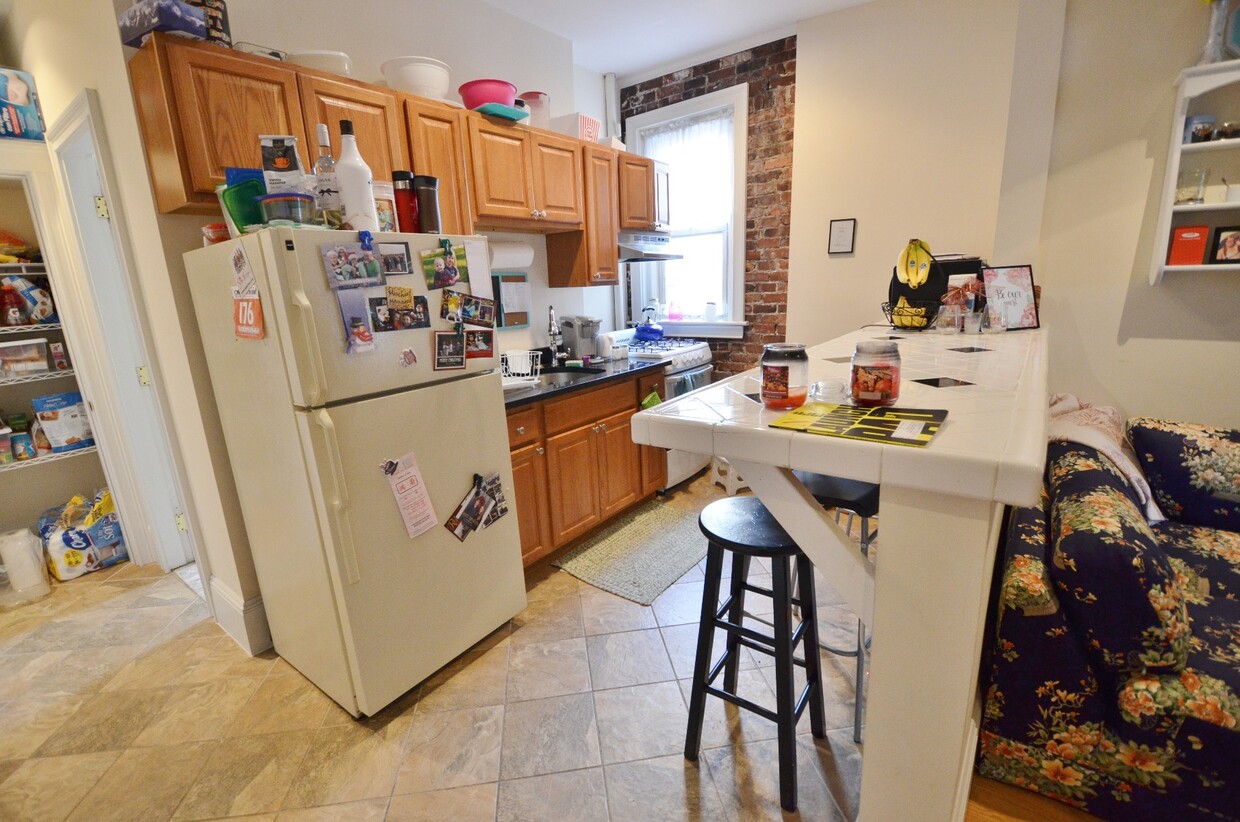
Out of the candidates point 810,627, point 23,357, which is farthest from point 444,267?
point 23,357

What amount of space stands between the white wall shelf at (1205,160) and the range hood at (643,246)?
2539mm

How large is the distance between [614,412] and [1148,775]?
7.46 ft

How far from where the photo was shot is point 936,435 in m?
0.85

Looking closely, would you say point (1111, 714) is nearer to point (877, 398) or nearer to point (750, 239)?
point (877, 398)

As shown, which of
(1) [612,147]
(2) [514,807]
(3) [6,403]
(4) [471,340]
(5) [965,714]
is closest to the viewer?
(5) [965,714]

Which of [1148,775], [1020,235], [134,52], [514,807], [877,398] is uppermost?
[134,52]

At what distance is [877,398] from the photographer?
3.39 feet

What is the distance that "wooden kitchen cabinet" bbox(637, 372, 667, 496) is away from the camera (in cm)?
308

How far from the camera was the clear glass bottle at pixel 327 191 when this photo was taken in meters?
1.55

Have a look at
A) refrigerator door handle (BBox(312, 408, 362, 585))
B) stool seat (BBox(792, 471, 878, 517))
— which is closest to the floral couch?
stool seat (BBox(792, 471, 878, 517))

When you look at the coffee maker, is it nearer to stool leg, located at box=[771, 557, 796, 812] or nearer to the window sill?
the window sill

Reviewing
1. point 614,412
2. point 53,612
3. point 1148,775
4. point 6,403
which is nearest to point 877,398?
point 1148,775

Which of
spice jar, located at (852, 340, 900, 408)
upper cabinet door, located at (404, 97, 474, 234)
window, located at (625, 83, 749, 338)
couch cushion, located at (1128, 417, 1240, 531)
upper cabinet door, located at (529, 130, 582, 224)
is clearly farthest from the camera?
window, located at (625, 83, 749, 338)

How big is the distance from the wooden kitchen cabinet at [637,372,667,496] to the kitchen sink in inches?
11.5
